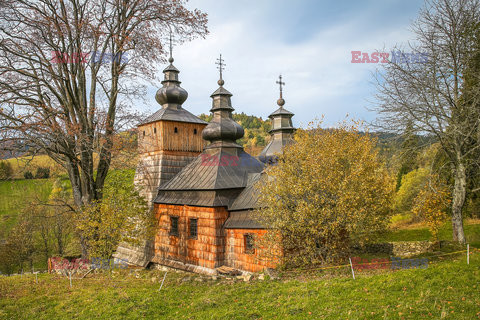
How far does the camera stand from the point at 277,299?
8977mm

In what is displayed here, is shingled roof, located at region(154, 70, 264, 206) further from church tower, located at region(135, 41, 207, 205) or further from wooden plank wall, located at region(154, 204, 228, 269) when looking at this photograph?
church tower, located at region(135, 41, 207, 205)

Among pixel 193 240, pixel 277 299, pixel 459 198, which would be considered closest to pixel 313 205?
pixel 277 299

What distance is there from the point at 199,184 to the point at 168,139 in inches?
193

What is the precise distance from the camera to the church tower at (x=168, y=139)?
2025cm

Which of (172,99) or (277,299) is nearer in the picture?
(277,299)

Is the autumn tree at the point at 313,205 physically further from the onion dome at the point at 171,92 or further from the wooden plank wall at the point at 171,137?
the onion dome at the point at 171,92

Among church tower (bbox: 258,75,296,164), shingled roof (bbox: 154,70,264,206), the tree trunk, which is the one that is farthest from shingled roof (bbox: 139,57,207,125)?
the tree trunk

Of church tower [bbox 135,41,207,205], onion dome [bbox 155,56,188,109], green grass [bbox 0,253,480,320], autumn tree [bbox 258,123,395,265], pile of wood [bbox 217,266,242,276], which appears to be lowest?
pile of wood [bbox 217,266,242,276]

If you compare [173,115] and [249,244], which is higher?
[173,115]

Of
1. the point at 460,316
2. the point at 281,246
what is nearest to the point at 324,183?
the point at 281,246

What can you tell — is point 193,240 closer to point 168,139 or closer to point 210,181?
point 210,181

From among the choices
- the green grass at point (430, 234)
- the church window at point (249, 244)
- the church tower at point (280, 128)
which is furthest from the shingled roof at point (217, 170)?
the green grass at point (430, 234)

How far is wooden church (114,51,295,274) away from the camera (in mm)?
15500

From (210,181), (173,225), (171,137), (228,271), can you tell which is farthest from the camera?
(171,137)
